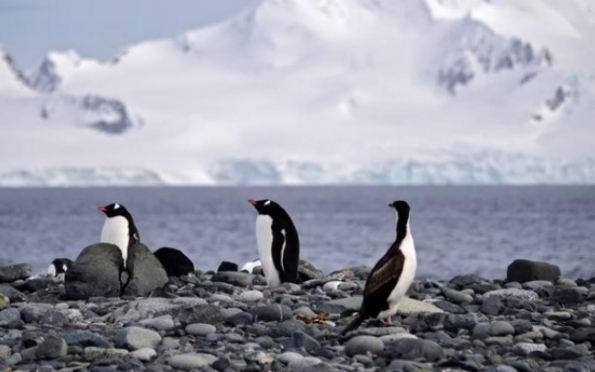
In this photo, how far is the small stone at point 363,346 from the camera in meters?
9.48

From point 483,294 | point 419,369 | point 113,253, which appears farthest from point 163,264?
point 419,369

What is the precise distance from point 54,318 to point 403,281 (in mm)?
2998

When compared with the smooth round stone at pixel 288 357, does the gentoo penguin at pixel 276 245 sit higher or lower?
higher

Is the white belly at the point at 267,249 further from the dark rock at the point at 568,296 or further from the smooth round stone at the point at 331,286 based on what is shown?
the dark rock at the point at 568,296

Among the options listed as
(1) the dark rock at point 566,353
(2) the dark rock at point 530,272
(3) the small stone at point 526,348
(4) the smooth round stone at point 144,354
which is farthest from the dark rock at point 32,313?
(2) the dark rock at point 530,272

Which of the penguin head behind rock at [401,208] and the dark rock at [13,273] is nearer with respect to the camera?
the penguin head behind rock at [401,208]

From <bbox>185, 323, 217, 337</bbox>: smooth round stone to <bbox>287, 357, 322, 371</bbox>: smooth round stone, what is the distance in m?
1.33

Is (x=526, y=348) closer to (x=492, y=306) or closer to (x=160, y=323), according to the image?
(x=492, y=306)

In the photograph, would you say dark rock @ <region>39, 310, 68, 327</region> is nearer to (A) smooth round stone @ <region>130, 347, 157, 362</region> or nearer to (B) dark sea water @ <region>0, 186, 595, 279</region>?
(A) smooth round stone @ <region>130, 347, 157, 362</region>

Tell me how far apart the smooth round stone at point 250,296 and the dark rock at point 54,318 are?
1891 millimetres

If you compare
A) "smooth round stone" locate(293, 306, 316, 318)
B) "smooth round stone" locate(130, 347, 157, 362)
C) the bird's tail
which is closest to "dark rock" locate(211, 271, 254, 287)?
"smooth round stone" locate(293, 306, 316, 318)

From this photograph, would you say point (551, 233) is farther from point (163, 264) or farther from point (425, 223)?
point (163, 264)

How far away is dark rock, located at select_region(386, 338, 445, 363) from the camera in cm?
930

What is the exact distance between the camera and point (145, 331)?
392 inches
